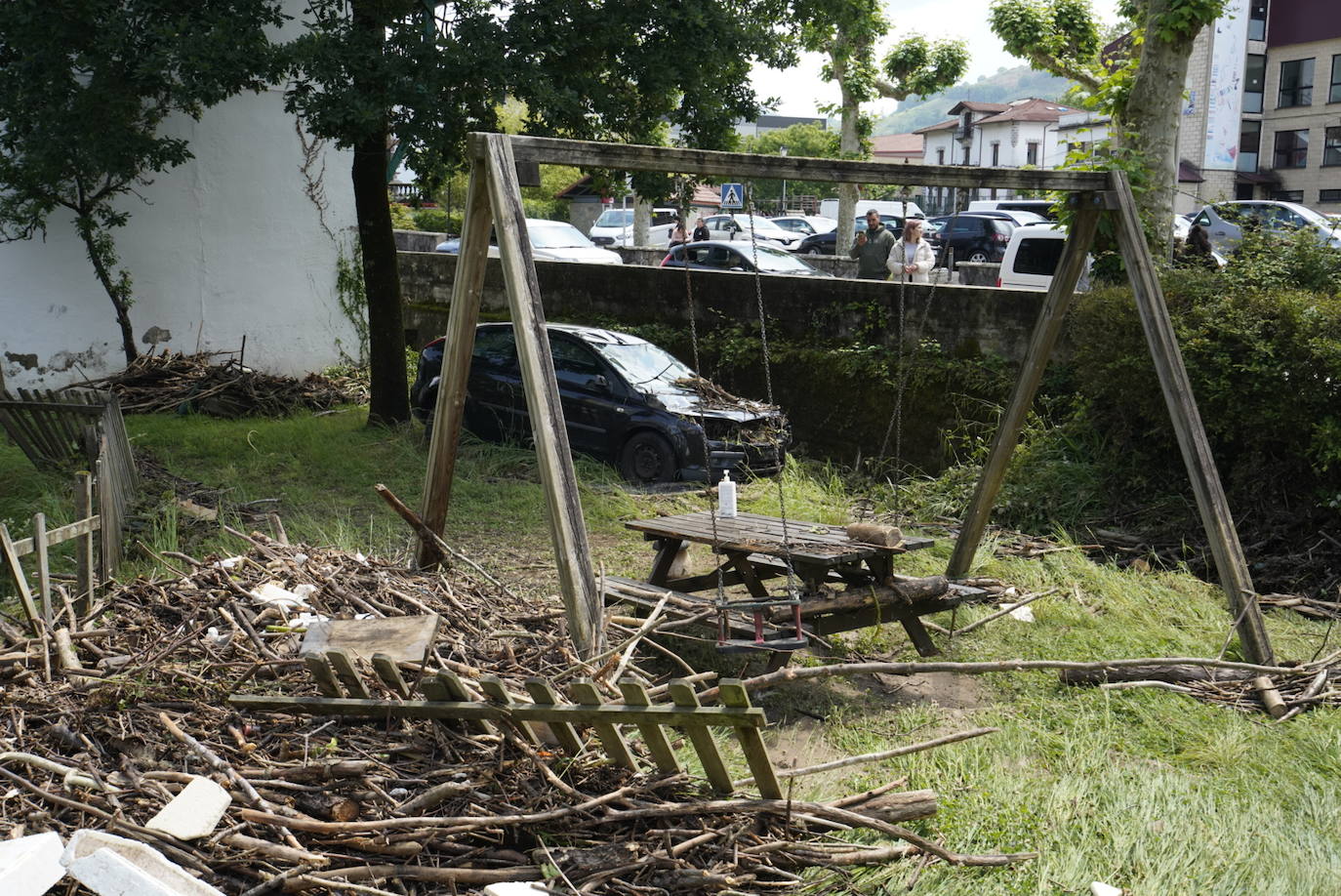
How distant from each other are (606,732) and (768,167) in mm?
3362

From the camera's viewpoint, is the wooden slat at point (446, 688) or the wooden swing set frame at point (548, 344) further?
the wooden swing set frame at point (548, 344)

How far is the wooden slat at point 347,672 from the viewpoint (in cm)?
439

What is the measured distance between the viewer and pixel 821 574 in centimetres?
637

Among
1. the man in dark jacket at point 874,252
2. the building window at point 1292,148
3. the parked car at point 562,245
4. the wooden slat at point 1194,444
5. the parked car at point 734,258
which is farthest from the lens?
the building window at point 1292,148

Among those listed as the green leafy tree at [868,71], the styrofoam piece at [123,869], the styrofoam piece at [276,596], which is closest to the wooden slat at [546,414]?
the styrofoam piece at [276,596]

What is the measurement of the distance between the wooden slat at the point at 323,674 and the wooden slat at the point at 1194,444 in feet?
14.8

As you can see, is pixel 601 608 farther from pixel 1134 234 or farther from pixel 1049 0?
pixel 1049 0

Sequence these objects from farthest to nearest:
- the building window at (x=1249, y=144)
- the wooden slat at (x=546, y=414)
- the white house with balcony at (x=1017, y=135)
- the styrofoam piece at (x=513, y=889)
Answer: the white house with balcony at (x=1017, y=135) → the building window at (x=1249, y=144) → the wooden slat at (x=546, y=414) → the styrofoam piece at (x=513, y=889)

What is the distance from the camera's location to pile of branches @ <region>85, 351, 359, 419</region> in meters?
15.0

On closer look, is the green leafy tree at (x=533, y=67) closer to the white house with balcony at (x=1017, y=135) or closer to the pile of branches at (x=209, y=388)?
the pile of branches at (x=209, y=388)

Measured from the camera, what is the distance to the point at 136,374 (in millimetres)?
15227

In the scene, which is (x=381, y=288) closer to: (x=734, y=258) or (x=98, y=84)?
(x=98, y=84)

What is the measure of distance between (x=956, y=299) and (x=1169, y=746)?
771cm

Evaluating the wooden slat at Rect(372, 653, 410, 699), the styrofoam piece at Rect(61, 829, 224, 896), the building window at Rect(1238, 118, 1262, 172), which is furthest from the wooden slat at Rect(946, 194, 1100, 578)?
the building window at Rect(1238, 118, 1262, 172)
